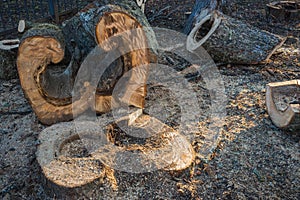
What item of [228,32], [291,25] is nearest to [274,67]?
[228,32]

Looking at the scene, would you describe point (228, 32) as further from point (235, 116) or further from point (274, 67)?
point (235, 116)

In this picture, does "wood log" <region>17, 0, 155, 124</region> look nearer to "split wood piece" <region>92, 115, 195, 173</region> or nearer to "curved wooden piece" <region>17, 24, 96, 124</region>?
"curved wooden piece" <region>17, 24, 96, 124</region>

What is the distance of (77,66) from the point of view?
2.62 m

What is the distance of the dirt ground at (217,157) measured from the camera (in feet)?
6.31

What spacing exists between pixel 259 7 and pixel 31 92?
5203 millimetres

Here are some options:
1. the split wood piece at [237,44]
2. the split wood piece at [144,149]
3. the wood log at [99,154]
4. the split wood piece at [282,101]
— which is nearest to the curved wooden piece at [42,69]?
the wood log at [99,154]

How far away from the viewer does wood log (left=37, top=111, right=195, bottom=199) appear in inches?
68.9

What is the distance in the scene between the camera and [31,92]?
2391mm

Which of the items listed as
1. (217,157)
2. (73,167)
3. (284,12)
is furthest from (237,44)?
(73,167)

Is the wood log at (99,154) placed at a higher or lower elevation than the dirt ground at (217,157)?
higher

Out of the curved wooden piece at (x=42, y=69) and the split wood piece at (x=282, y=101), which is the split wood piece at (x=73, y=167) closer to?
the curved wooden piece at (x=42, y=69)

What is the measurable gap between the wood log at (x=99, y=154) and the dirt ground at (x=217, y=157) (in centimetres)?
6

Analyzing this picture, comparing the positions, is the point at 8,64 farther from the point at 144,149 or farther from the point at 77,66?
the point at 144,149

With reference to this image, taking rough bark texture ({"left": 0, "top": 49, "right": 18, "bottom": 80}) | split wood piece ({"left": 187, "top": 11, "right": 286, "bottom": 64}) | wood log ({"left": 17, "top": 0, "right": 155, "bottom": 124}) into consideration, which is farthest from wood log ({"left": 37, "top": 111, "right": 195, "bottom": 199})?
split wood piece ({"left": 187, "top": 11, "right": 286, "bottom": 64})
